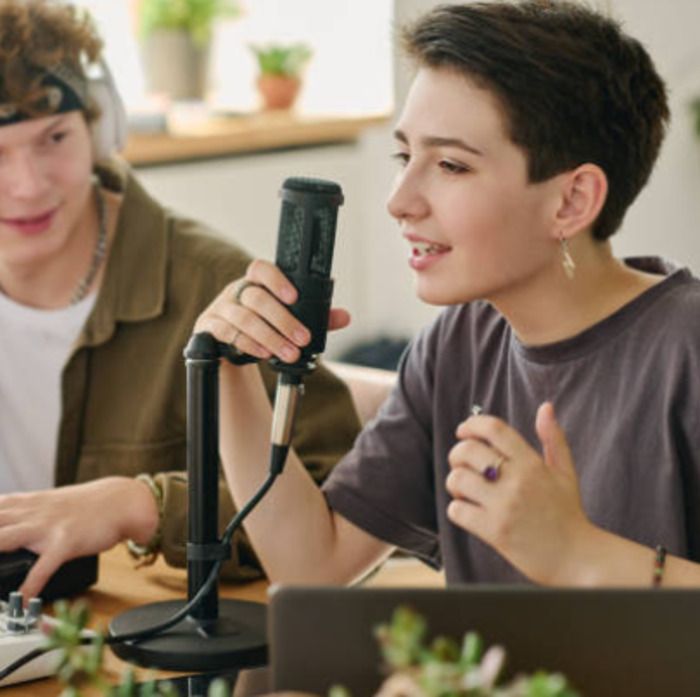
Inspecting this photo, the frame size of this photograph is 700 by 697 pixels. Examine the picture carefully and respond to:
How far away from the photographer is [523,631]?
3.28ft

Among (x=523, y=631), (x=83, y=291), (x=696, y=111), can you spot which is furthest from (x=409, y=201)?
(x=696, y=111)

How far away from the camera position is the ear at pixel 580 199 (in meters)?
1.61

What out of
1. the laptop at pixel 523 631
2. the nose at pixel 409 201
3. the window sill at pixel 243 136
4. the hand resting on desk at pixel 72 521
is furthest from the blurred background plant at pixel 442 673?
the window sill at pixel 243 136

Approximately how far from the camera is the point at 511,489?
1.30 meters

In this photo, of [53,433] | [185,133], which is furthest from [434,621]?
[185,133]

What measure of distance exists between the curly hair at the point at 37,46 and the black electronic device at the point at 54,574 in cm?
66

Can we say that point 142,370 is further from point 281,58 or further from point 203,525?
Result: point 281,58

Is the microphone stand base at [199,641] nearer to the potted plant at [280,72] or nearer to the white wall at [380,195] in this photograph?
the white wall at [380,195]

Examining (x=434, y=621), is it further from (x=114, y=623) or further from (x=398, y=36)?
(x=398, y=36)

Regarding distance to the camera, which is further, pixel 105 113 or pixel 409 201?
pixel 105 113

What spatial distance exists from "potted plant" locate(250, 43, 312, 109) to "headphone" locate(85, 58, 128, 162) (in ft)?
6.64

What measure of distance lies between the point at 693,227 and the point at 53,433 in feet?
7.40

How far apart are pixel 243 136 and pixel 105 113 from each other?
6.13 ft

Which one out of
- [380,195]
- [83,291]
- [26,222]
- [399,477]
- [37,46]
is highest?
[37,46]
